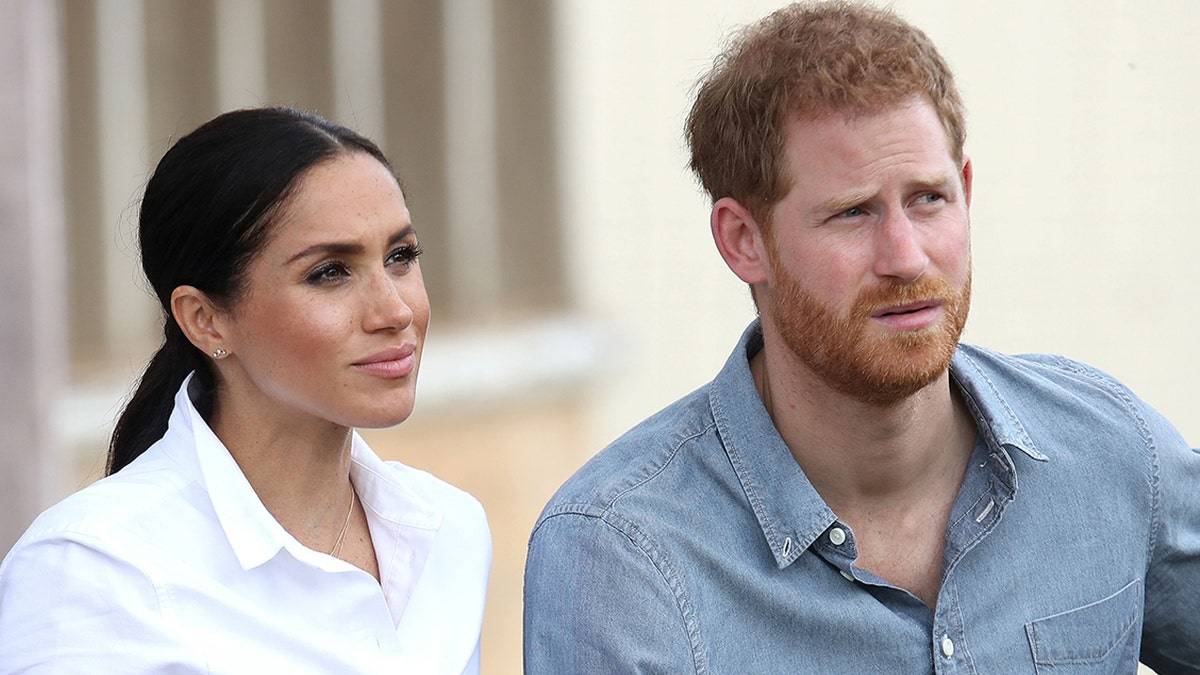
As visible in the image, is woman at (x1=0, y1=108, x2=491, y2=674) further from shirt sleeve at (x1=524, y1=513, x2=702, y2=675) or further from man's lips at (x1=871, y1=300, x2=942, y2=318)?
man's lips at (x1=871, y1=300, x2=942, y2=318)

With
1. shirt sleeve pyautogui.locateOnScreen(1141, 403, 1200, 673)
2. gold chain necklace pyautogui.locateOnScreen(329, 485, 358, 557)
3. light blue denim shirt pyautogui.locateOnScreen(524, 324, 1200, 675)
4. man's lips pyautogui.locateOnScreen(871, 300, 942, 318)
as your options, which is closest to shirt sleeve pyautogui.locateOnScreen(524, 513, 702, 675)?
light blue denim shirt pyautogui.locateOnScreen(524, 324, 1200, 675)

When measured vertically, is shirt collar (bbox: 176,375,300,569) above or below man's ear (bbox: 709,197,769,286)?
below

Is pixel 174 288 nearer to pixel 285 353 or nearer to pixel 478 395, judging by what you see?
pixel 285 353

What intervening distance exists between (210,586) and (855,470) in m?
0.79

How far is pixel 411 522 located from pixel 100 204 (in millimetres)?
1931

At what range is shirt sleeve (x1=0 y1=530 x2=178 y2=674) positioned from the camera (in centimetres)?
201

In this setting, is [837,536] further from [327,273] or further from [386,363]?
[327,273]

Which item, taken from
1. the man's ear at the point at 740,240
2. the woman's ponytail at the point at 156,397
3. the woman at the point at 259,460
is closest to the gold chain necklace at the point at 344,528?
the woman at the point at 259,460

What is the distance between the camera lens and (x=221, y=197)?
2.24 meters

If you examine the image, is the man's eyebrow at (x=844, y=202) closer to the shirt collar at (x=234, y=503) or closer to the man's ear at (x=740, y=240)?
the man's ear at (x=740, y=240)

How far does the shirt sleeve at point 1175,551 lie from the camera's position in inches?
94.5

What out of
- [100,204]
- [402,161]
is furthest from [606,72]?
[100,204]

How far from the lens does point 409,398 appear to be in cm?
223

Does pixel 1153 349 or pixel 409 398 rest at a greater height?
pixel 409 398
